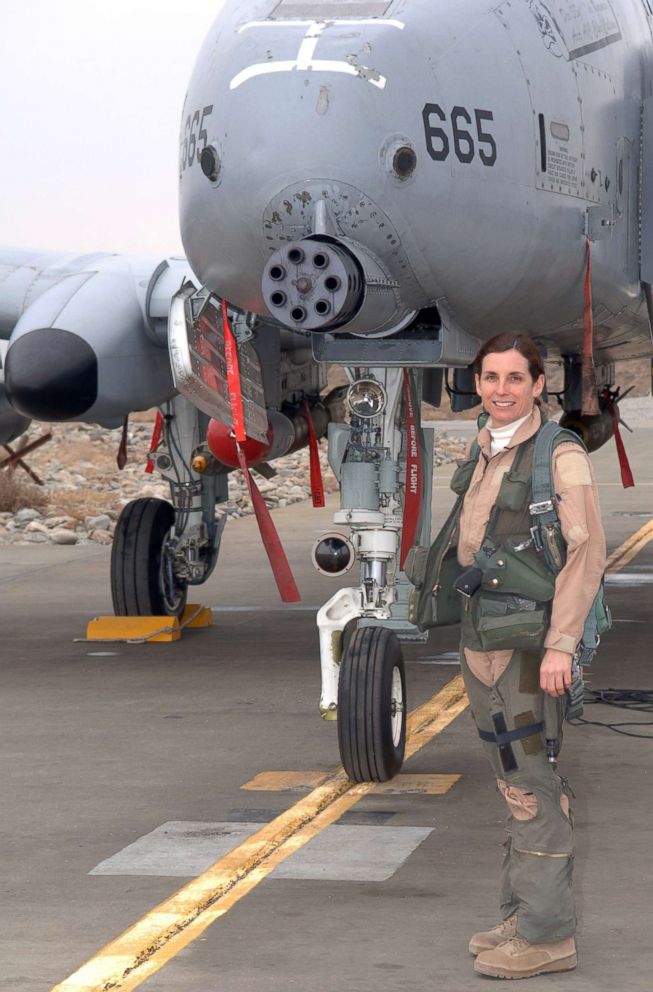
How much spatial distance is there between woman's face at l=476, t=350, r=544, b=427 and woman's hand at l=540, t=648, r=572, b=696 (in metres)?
0.92

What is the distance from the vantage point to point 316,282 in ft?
28.5

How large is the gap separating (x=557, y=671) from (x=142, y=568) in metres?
9.14

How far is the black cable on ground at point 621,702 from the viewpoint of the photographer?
10953 mm

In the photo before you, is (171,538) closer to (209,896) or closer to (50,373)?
(50,373)

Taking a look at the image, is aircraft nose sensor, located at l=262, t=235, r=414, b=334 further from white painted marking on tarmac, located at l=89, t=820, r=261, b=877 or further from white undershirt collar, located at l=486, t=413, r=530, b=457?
white painted marking on tarmac, located at l=89, t=820, r=261, b=877

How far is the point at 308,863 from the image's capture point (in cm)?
776

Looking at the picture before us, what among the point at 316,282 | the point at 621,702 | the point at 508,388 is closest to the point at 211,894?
the point at 508,388

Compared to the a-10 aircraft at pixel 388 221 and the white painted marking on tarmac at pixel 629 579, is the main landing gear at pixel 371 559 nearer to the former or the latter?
the a-10 aircraft at pixel 388 221

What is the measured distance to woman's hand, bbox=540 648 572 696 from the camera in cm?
630

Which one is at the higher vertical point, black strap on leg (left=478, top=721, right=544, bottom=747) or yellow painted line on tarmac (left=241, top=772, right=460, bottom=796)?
black strap on leg (left=478, top=721, right=544, bottom=747)

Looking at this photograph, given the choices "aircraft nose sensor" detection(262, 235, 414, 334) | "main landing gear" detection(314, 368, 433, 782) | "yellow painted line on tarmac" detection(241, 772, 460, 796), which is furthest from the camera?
"main landing gear" detection(314, 368, 433, 782)

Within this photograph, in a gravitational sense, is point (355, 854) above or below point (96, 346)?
below

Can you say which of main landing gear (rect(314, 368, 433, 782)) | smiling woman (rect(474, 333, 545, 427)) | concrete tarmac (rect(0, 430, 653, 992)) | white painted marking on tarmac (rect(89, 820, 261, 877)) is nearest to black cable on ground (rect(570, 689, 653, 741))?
concrete tarmac (rect(0, 430, 653, 992))

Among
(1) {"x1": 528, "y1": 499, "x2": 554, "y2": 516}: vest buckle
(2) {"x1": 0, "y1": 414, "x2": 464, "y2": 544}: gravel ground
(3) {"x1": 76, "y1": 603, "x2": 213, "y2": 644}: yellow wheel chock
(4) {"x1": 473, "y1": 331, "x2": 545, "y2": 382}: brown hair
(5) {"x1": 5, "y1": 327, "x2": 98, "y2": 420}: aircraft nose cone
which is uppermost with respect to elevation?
(5) {"x1": 5, "y1": 327, "x2": 98, "y2": 420}: aircraft nose cone
